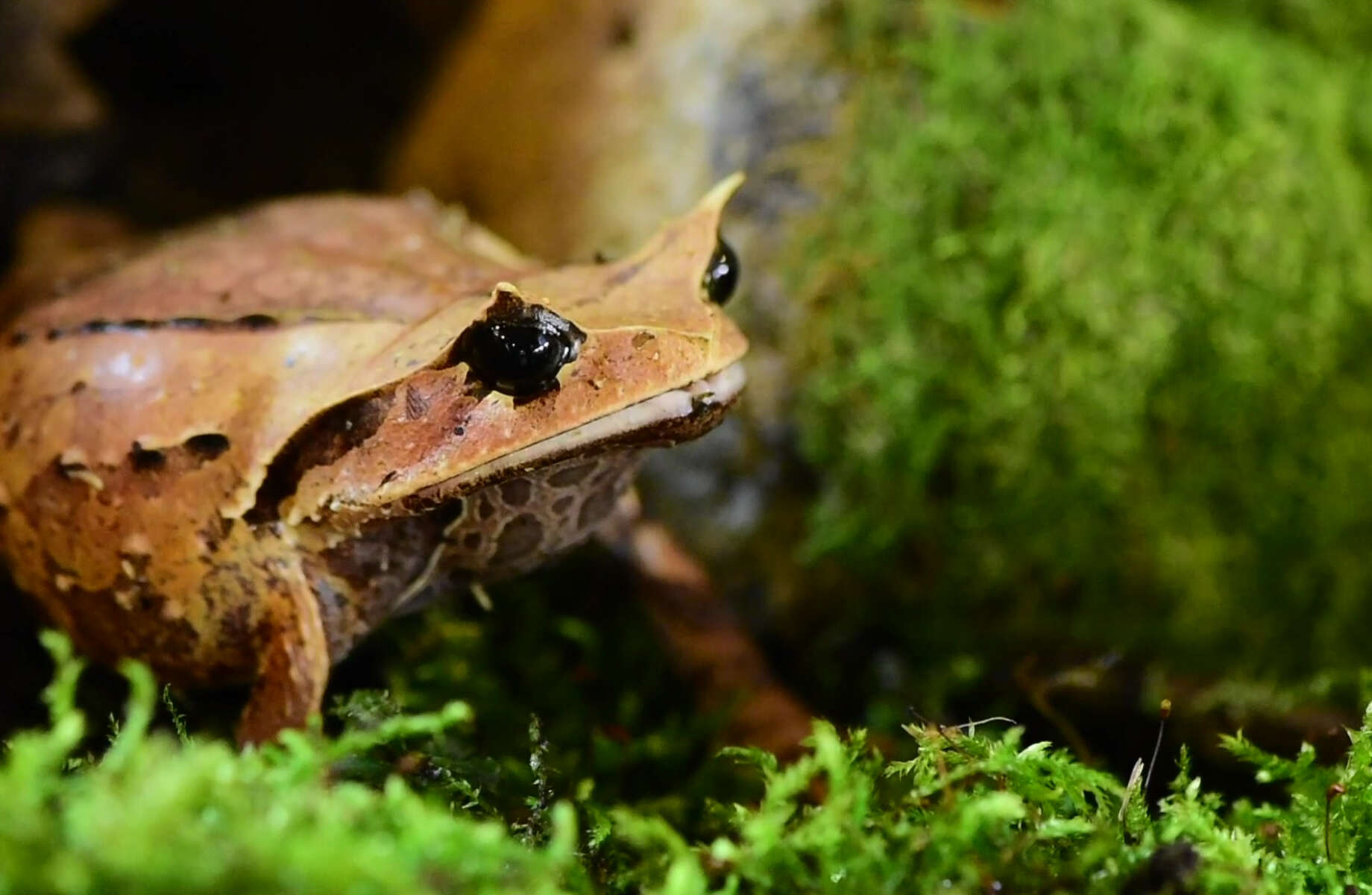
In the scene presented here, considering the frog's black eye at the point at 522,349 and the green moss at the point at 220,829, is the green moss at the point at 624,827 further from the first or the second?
the frog's black eye at the point at 522,349

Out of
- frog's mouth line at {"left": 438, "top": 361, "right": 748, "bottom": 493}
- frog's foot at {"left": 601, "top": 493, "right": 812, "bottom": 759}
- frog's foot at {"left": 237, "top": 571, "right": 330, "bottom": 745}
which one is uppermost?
frog's mouth line at {"left": 438, "top": 361, "right": 748, "bottom": 493}

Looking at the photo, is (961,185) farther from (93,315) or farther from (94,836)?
(94,836)

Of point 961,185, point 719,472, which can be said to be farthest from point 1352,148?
point 719,472

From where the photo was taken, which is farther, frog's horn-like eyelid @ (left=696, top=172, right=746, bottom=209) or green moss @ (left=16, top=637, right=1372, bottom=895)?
frog's horn-like eyelid @ (left=696, top=172, right=746, bottom=209)

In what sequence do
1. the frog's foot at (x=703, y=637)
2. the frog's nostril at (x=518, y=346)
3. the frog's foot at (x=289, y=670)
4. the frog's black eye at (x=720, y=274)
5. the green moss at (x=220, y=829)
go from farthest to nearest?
the frog's foot at (x=703, y=637)
the frog's black eye at (x=720, y=274)
the frog's foot at (x=289, y=670)
the frog's nostril at (x=518, y=346)
the green moss at (x=220, y=829)

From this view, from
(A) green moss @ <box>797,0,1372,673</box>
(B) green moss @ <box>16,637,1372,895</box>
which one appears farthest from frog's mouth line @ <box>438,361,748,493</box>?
(A) green moss @ <box>797,0,1372,673</box>

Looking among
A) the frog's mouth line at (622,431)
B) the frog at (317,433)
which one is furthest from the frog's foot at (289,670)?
the frog's mouth line at (622,431)

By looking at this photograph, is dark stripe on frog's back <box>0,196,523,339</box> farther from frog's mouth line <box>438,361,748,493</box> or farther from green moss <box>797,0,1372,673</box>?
green moss <box>797,0,1372,673</box>
